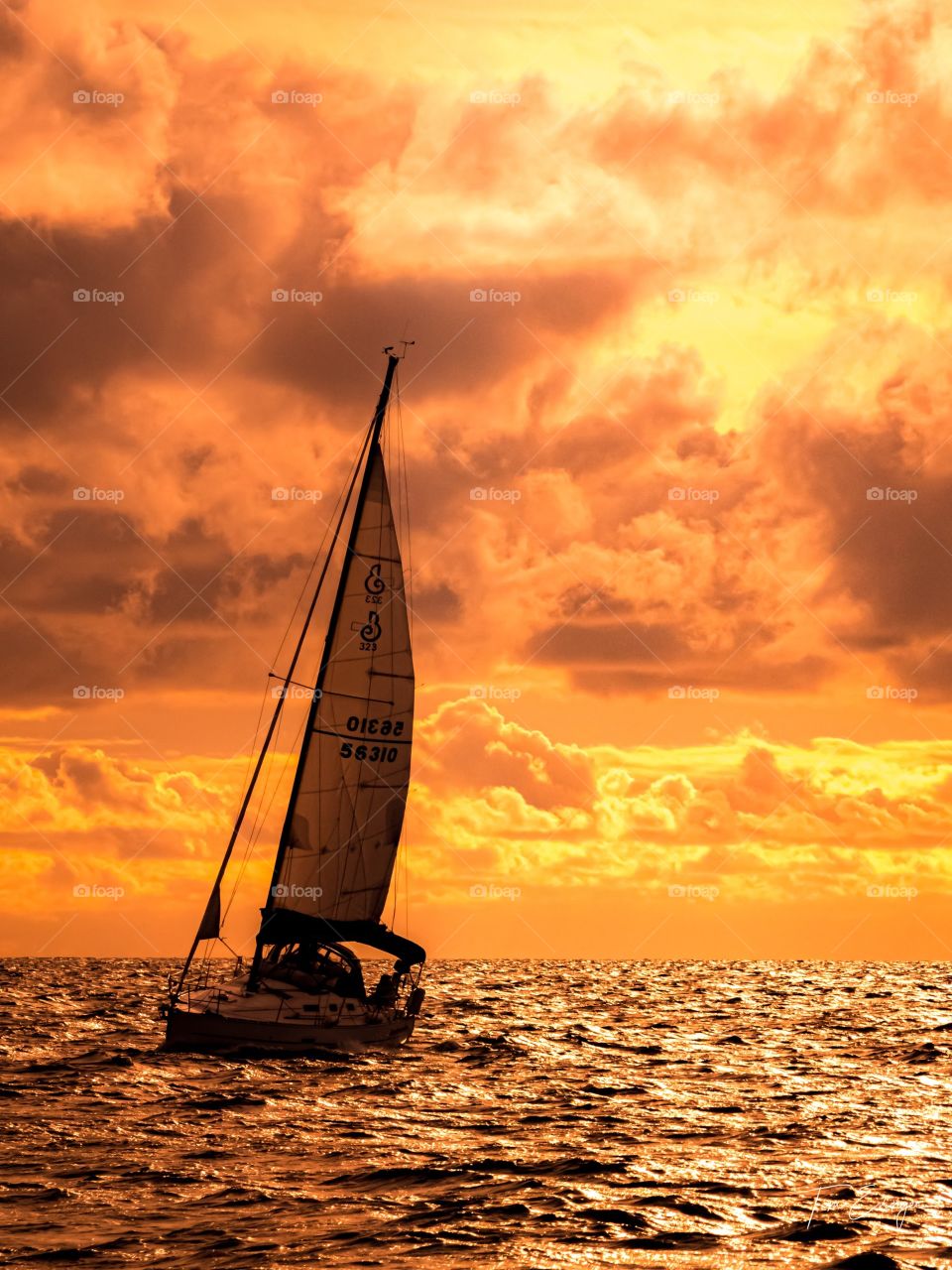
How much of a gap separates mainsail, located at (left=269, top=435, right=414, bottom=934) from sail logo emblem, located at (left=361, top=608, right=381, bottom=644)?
0.03 meters

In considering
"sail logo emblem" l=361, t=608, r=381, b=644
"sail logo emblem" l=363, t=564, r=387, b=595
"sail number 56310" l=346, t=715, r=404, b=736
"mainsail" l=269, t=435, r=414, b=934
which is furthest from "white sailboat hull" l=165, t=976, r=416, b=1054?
"sail logo emblem" l=363, t=564, r=387, b=595

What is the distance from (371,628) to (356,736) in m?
3.26

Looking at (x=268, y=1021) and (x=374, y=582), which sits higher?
(x=374, y=582)

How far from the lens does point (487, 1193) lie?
25.5 meters

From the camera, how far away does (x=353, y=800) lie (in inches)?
1826

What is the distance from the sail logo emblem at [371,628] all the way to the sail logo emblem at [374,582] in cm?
57

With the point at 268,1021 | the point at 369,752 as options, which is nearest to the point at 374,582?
the point at 369,752

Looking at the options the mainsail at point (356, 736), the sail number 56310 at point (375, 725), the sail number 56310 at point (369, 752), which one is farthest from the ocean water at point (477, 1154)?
the sail number 56310 at point (375, 725)

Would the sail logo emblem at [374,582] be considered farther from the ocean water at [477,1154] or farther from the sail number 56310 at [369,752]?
the ocean water at [477,1154]

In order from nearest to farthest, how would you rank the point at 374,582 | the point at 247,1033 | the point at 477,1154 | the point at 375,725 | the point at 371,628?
the point at 477,1154 < the point at 247,1033 < the point at 371,628 < the point at 374,582 < the point at 375,725

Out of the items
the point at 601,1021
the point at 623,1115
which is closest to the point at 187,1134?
the point at 623,1115

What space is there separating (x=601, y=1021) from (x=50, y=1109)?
39.9m

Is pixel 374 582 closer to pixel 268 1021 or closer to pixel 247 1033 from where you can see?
pixel 268 1021

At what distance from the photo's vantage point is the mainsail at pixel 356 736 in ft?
149
